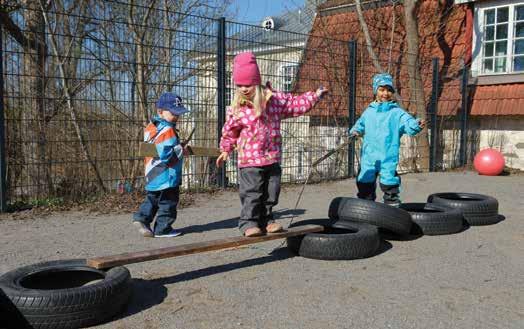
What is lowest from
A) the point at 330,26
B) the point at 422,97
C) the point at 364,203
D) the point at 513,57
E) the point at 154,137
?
the point at 364,203

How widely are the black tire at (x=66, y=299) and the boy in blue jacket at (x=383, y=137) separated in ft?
11.2

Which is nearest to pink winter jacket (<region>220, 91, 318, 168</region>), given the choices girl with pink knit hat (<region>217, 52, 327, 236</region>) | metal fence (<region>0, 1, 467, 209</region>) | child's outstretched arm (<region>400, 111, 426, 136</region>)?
girl with pink knit hat (<region>217, 52, 327, 236</region>)

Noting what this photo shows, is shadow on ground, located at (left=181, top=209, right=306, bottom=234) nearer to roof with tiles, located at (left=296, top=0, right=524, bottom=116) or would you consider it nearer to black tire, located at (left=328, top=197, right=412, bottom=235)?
black tire, located at (left=328, top=197, right=412, bottom=235)

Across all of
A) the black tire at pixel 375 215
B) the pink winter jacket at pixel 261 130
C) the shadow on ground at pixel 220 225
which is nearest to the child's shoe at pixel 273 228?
the pink winter jacket at pixel 261 130

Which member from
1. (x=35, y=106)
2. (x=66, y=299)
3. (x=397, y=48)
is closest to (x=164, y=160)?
(x=66, y=299)

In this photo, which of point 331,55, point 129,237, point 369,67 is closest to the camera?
point 129,237

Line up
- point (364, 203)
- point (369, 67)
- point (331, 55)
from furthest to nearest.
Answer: point (369, 67) < point (331, 55) < point (364, 203)

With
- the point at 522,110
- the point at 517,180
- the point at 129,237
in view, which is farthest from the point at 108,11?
the point at 522,110

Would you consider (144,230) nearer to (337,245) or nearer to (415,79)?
(337,245)

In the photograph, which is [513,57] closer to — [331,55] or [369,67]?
[369,67]

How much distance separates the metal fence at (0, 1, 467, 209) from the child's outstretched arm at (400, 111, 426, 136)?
3625mm

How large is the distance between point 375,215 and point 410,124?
1.27 meters

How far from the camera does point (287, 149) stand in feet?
32.6

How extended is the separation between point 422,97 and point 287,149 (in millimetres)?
4668
